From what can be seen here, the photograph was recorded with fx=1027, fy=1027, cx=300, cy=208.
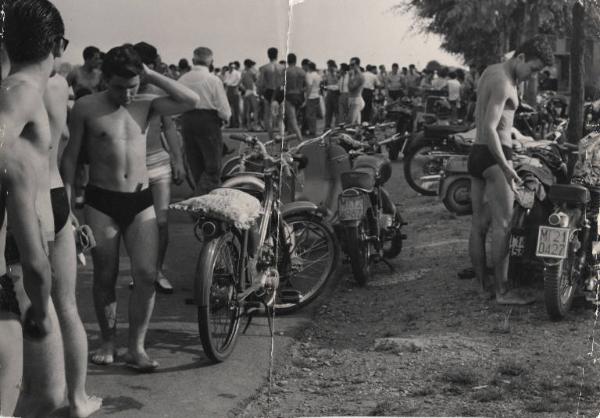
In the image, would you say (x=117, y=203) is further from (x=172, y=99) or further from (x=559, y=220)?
(x=559, y=220)

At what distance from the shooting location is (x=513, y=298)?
23.9 ft

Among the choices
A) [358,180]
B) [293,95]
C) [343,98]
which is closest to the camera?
[358,180]

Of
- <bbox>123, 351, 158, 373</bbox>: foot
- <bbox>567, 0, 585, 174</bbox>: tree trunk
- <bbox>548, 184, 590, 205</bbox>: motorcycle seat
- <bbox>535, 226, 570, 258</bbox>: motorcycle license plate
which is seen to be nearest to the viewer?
<bbox>123, 351, 158, 373</bbox>: foot

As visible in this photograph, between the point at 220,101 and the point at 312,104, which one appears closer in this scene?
the point at 220,101

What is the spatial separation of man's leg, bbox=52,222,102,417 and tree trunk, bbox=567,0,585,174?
459 centimetres

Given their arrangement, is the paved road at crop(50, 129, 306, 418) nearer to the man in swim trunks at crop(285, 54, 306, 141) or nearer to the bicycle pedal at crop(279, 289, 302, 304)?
the bicycle pedal at crop(279, 289, 302, 304)

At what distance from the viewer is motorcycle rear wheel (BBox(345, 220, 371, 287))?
25.6 feet

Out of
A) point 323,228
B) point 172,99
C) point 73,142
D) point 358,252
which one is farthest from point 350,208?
point 73,142

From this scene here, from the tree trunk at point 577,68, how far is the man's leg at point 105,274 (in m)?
3.97

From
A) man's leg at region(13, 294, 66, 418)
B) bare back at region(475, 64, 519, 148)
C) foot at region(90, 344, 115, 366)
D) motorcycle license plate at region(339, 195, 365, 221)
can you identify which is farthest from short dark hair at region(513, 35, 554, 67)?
man's leg at region(13, 294, 66, 418)

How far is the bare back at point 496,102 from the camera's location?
23.2 ft

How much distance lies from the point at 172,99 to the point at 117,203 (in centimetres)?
66

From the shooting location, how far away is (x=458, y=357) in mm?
6078

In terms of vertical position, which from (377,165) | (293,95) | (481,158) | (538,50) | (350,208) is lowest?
(350,208)
